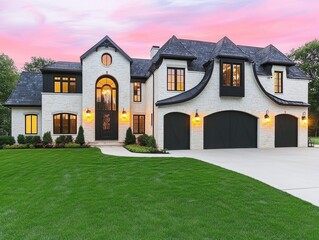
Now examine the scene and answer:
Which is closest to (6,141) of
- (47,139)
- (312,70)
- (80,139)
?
(47,139)

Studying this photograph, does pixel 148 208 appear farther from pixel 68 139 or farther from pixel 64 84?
pixel 64 84

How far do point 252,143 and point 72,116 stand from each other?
1416 cm

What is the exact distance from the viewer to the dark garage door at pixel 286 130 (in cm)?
1886

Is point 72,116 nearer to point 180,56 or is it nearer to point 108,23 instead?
point 108,23

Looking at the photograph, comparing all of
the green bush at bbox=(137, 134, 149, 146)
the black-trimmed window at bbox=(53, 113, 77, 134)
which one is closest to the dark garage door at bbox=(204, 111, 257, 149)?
the green bush at bbox=(137, 134, 149, 146)

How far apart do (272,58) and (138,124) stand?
1233cm

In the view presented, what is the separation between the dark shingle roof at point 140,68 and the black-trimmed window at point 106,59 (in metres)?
2.20

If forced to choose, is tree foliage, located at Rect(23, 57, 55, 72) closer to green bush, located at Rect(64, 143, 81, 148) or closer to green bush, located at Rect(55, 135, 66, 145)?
green bush, located at Rect(55, 135, 66, 145)

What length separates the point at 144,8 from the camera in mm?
15891

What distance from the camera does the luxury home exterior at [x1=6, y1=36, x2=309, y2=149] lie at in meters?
16.9

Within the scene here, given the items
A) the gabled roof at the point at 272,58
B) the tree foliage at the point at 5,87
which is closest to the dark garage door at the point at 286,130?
the gabled roof at the point at 272,58

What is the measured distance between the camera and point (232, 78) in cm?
1742

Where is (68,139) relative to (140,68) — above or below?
below

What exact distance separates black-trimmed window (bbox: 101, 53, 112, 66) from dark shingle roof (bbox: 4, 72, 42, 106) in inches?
243
